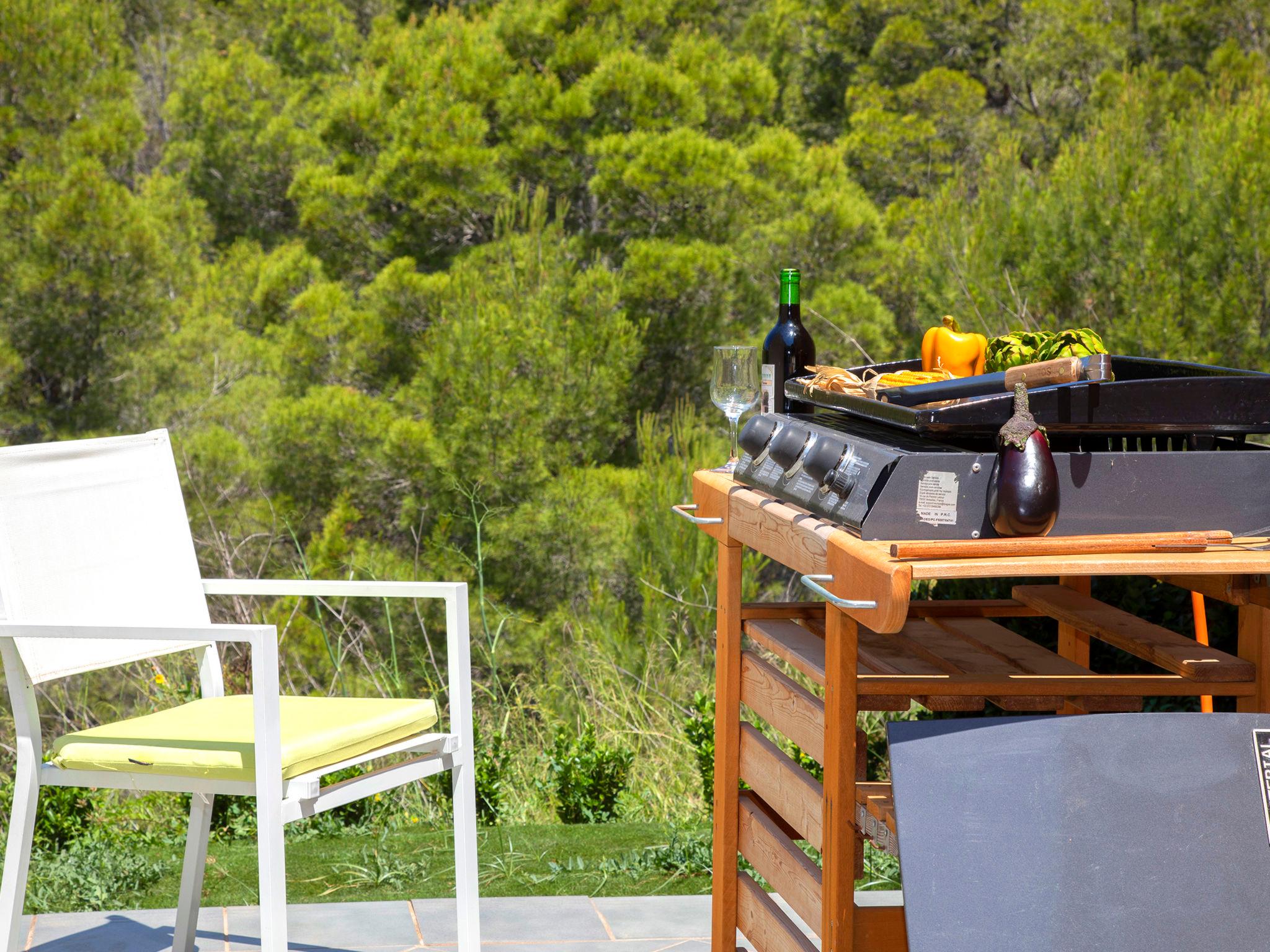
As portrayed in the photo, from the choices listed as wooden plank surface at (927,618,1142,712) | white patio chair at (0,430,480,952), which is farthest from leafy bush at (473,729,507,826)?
wooden plank surface at (927,618,1142,712)

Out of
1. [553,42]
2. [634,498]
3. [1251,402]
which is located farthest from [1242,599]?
[553,42]

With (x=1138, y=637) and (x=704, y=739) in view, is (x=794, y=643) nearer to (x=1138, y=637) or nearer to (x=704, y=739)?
(x=1138, y=637)

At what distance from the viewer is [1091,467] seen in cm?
126

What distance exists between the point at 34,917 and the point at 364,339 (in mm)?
5882

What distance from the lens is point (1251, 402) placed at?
1302 mm

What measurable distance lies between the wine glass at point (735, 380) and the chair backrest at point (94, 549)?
78 centimetres

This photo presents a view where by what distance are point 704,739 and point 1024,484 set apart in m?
1.86

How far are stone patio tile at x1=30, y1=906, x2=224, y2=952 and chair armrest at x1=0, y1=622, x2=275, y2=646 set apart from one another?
655 millimetres

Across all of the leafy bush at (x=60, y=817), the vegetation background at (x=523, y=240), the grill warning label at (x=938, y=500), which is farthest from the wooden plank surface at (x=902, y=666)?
the vegetation background at (x=523, y=240)

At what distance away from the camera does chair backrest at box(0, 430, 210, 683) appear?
69.1 inches

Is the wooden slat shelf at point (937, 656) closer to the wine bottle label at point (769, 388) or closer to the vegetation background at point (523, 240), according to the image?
the wine bottle label at point (769, 388)

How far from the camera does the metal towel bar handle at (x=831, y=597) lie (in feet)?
3.87

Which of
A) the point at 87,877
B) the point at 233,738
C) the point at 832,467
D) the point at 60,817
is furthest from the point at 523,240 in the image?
the point at 832,467

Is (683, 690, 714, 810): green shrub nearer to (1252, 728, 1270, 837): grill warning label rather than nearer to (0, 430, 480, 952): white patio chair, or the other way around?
(0, 430, 480, 952): white patio chair
